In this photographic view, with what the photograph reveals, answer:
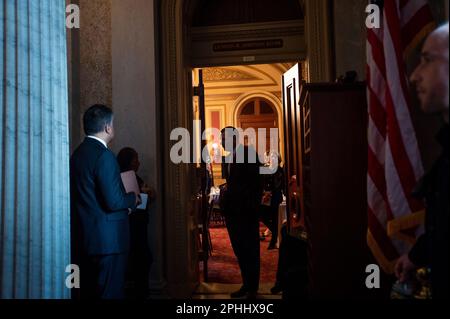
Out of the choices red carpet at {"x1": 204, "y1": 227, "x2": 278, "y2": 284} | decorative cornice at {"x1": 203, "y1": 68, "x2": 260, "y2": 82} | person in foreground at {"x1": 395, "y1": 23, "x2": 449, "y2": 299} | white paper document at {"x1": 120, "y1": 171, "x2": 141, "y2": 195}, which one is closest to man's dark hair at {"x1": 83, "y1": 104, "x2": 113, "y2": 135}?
white paper document at {"x1": 120, "y1": 171, "x2": 141, "y2": 195}

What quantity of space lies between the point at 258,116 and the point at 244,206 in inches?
375

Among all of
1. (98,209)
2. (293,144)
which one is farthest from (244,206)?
(98,209)

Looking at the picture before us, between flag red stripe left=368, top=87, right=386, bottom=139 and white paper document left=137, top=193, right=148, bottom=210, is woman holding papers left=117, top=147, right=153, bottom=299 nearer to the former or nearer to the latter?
white paper document left=137, top=193, right=148, bottom=210

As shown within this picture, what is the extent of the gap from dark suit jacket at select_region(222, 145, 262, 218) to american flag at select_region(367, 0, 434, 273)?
6.88ft

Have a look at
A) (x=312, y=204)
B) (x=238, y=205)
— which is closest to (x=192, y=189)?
(x=238, y=205)

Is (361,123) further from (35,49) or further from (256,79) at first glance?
(256,79)

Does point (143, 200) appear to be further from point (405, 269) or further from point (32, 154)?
point (405, 269)

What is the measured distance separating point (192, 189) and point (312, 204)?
98.1 inches

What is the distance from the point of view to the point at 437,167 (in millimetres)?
1437

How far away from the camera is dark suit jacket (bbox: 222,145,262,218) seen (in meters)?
4.35

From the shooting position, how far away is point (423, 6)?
223 cm

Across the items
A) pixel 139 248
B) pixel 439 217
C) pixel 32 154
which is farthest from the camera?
pixel 139 248

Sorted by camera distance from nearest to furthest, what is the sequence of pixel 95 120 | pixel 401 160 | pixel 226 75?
1. pixel 401 160
2. pixel 95 120
3. pixel 226 75

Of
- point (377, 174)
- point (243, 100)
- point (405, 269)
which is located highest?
point (243, 100)
